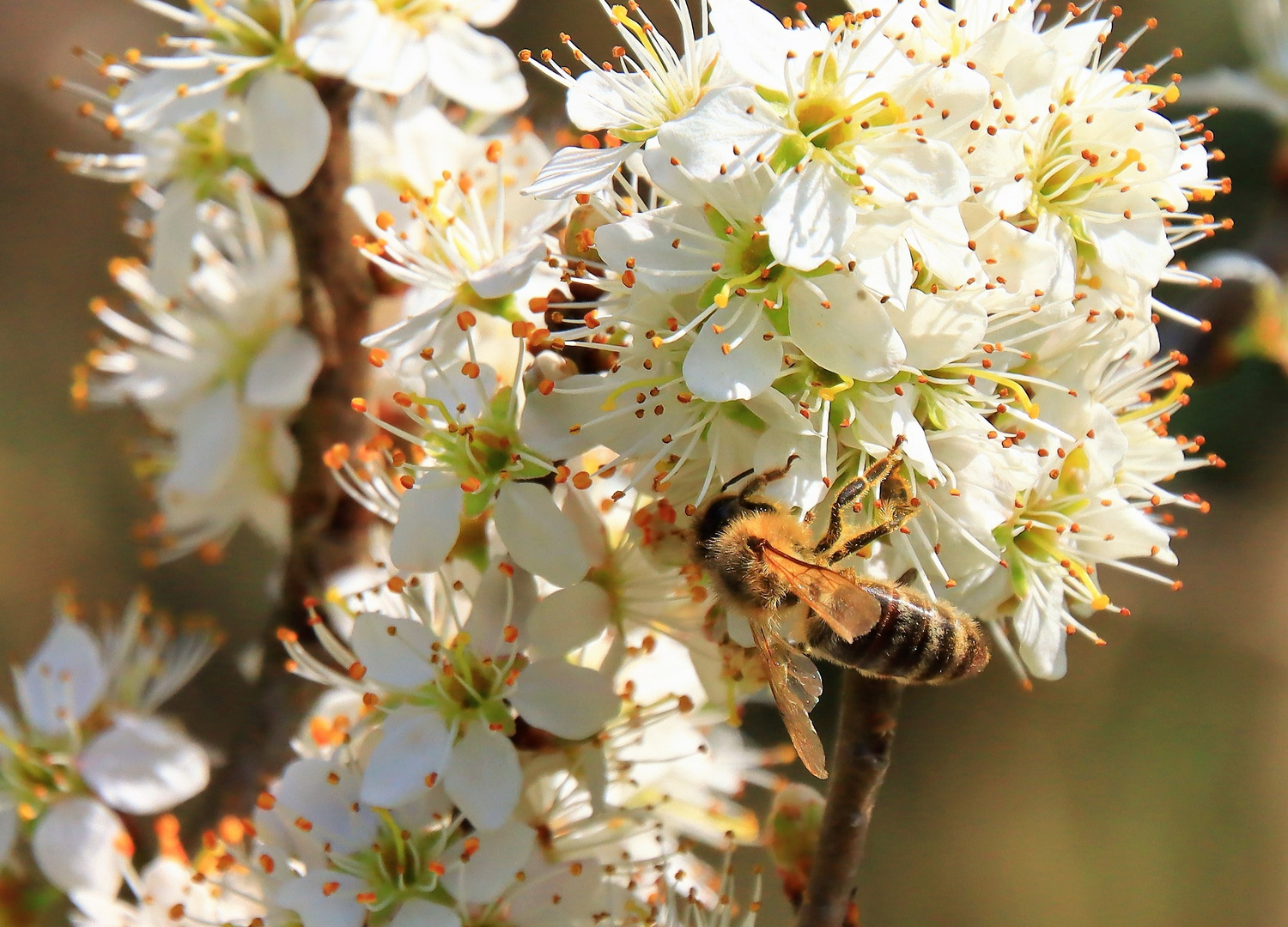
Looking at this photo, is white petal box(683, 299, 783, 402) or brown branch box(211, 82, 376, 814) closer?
white petal box(683, 299, 783, 402)

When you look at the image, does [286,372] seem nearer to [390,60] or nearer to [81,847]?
[390,60]

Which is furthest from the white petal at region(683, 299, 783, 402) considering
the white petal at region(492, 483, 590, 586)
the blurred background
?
the blurred background

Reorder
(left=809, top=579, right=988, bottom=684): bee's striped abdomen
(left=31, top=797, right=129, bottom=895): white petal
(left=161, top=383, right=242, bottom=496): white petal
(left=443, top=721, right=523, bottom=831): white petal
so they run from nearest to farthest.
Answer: (left=809, top=579, right=988, bottom=684): bee's striped abdomen → (left=443, top=721, right=523, bottom=831): white petal → (left=31, top=797, right=129, bottom=895): white petal → (left=161, top=383, right=242, bottom=496): white petal

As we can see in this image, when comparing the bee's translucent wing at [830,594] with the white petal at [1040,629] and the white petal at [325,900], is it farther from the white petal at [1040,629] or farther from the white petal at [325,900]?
the white petal at [325,900]

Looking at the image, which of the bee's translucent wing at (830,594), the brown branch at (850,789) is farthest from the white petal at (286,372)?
the brown branch at (850,789)

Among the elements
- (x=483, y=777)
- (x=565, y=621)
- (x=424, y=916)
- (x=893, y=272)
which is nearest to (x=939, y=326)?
(x=893, y=272)

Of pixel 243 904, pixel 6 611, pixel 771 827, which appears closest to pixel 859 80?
pixel 771 827

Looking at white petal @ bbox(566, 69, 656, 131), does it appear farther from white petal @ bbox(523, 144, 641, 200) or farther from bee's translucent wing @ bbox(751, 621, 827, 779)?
bee's translucent wing @ bbox(751, 621, 827, 779)
